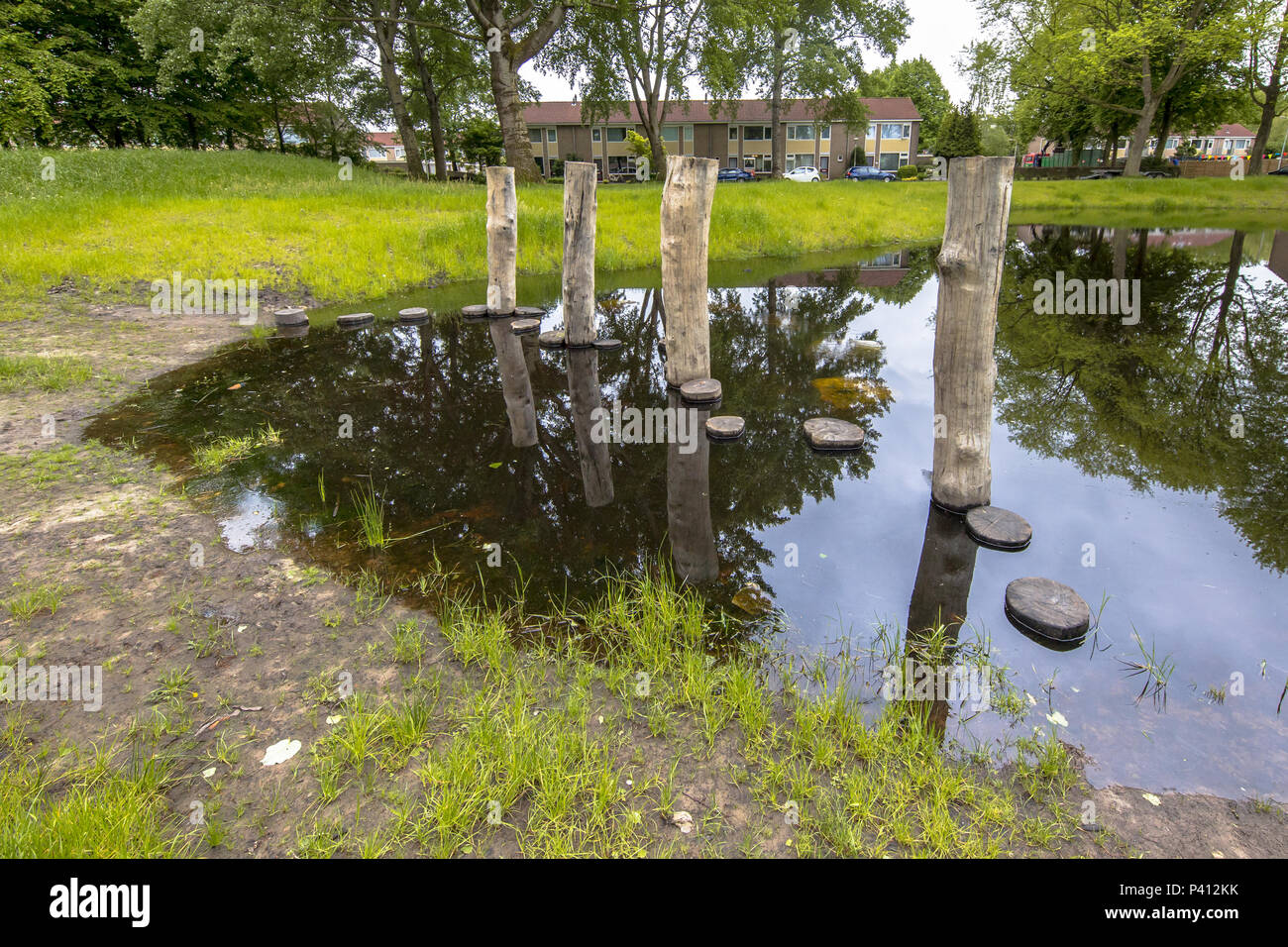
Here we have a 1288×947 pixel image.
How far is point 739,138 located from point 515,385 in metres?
60.1

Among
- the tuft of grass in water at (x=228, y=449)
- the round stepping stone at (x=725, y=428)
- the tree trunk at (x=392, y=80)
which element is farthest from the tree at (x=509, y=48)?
the round stepping stone at (x=725, y=428)

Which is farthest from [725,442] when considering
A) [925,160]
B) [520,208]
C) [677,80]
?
[925,160]

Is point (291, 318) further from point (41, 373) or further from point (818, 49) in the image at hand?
point (818, 49)

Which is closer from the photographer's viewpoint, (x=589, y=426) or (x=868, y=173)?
(x=589, y=426)

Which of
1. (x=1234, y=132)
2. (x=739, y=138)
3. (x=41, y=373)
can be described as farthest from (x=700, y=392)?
(x=1234, y=132)

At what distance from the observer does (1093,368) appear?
8.46m

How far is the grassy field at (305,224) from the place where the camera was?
1205cm

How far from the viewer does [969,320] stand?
4.43 metres

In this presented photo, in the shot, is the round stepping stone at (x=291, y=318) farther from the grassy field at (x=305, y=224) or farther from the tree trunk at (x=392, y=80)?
the tree trunk at (x=392, y=80)

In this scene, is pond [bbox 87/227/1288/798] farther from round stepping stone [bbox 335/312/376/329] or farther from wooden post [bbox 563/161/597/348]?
wooden post [bbox 563/161/597/348]

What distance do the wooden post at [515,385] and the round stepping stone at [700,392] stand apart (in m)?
1.74
